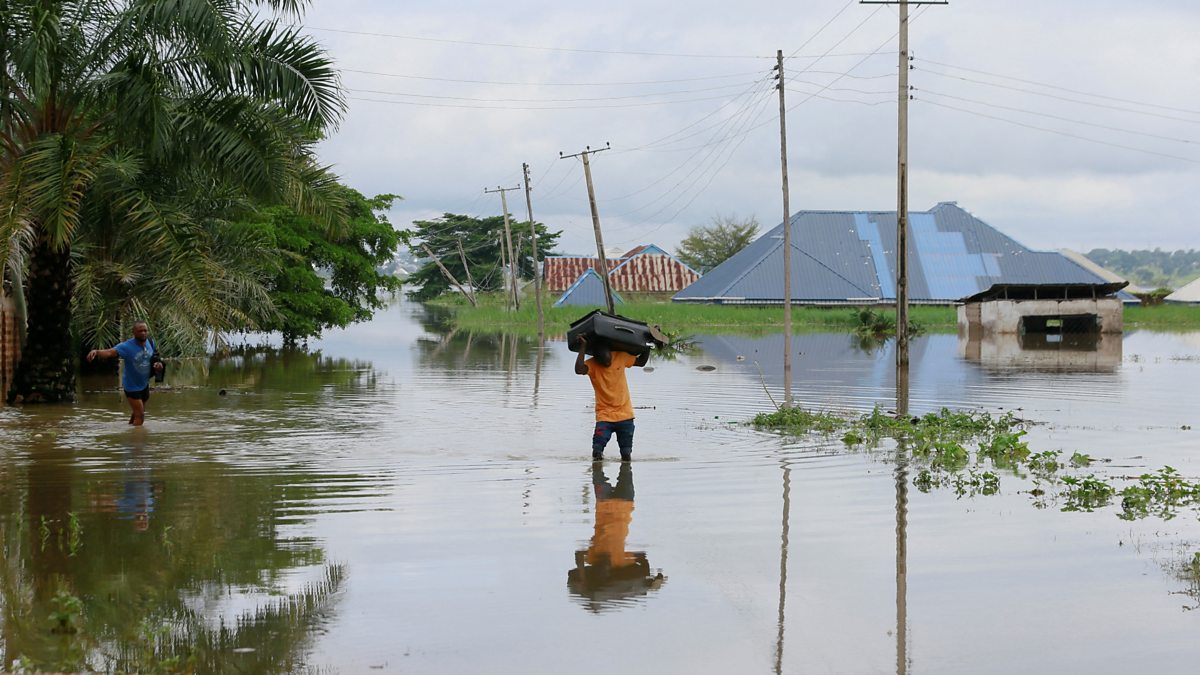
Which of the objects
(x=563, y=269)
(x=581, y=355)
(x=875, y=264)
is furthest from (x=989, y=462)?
(x=563, y=269)

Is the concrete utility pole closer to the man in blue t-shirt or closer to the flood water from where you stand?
the flood water

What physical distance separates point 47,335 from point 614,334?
12521 mm

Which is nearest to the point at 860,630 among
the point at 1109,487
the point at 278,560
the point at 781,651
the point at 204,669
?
the point at 781,651

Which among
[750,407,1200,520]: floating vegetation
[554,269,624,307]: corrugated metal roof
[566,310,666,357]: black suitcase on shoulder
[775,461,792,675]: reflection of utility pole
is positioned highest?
[554,269,624,307]: corrugated metal roof

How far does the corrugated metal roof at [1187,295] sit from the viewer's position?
10125 cm

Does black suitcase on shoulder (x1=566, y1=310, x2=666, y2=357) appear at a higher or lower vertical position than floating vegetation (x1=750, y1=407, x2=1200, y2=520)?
higher

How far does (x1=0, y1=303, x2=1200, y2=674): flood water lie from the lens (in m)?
6.59

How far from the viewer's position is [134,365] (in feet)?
55.5

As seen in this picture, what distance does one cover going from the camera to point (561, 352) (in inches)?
1670

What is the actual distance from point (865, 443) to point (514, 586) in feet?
29.8

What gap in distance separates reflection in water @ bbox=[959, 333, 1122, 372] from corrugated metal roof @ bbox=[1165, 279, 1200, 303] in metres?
45.9

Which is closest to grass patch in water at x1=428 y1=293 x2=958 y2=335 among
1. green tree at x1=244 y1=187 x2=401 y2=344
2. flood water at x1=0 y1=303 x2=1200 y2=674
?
green tree at x1=244 y1=187 x2=401 y2=344

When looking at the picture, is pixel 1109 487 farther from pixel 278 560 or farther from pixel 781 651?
pixel 278 560

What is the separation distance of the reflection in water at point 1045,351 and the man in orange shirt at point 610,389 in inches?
869
